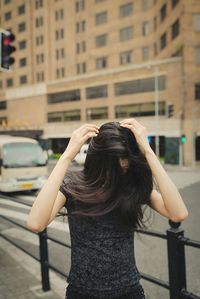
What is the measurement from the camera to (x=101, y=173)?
1.90m

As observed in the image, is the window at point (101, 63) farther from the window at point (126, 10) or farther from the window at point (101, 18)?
the window at point (126, 10)

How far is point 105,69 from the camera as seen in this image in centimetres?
4769

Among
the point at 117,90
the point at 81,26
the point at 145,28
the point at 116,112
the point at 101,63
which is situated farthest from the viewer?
the point at 81,26

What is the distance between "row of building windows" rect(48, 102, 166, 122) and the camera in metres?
38.2

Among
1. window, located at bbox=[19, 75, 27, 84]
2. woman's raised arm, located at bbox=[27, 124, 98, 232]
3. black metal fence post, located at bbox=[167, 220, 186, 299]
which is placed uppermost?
window, located at bbox=[19, 75, 27, 84]

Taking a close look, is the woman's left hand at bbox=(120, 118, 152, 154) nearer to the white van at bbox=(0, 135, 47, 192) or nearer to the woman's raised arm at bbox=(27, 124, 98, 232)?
the woman's raised arm at bbox=(27, 124, 98, 232)

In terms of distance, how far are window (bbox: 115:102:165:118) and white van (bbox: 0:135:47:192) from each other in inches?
996

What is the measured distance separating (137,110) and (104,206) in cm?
3823

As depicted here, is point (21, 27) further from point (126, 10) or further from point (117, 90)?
point (117, 90)

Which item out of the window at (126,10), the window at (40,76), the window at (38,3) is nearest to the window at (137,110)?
the window at (126,10)

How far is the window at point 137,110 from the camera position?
37.9m

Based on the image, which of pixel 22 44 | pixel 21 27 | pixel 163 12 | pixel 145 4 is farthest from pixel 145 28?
pixel 21 27

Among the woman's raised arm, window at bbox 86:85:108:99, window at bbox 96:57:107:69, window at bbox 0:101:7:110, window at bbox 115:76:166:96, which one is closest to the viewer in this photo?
the woman's raised arm

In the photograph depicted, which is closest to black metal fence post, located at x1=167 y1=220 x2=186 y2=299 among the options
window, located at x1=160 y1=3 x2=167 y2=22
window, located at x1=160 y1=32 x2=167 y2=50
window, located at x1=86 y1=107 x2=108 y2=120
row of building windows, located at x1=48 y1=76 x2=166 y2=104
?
row of building windows, located at x1=48 y1=76 x2=166 y2=104
